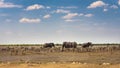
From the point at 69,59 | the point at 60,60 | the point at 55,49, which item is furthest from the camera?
the point at 55,49

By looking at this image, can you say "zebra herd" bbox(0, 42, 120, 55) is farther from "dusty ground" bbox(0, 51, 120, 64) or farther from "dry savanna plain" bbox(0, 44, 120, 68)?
"dusty ground" bbox(0, 51, 120, 64)

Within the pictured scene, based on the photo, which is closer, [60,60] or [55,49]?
[60,60]

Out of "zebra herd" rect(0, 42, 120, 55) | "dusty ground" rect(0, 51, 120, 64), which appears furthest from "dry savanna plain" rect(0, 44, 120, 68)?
"zebra herd" rect(0, 42, 120, 55)

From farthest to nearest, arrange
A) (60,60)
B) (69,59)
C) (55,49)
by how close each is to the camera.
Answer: (55,49), (69,59), (60,60)

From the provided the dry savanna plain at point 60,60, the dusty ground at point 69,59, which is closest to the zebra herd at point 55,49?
the dry savanna plain at point 60,60

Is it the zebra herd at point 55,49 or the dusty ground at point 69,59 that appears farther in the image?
the zebra herd at point 55,49

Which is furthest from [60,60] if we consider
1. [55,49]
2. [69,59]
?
[55,49]

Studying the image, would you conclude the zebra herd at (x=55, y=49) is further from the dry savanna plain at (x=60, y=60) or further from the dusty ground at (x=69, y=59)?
the dusty ground at (x=69, y=59)

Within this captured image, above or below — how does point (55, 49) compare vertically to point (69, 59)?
above

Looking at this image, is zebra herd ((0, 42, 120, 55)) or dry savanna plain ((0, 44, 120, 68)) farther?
zebra herd ((0, 42, 120, 55))

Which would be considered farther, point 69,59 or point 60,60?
point 69,59

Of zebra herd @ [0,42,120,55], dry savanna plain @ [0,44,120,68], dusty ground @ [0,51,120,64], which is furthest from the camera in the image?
zebra herd @ [0,42,120,55]

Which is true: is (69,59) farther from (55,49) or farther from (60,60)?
(55,49)

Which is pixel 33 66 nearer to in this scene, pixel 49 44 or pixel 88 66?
pixel 88 66
